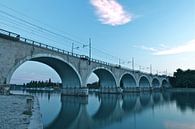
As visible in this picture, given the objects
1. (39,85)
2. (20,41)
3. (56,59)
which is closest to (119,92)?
(56,59)

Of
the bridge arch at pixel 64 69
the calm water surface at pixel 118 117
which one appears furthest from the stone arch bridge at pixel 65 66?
the calm water surface at pixel 118 117

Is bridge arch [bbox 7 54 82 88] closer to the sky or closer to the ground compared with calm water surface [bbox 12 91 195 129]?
closer to the sky

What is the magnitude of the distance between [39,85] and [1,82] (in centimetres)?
11963

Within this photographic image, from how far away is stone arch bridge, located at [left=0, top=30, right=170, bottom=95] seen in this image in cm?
2883

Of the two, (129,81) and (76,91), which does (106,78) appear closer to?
(129,81)

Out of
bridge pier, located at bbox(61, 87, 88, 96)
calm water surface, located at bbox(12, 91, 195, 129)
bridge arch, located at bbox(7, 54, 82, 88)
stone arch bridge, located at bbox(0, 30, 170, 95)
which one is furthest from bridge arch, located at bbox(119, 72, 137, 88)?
calm water surface, located at bbox(12, 91, 195, 129)

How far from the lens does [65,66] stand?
45281 mm

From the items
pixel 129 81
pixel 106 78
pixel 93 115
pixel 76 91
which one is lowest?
A: pixel 93 115

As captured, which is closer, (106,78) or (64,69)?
(64,69)

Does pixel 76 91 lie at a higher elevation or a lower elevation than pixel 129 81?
lower

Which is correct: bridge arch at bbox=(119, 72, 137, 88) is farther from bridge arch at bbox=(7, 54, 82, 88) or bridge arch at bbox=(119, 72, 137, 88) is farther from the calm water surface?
the calm water surface

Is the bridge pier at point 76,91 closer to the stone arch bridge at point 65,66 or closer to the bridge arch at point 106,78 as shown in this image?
the stone arch bridge at point 65,66

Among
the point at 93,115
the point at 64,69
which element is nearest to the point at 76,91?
the point at 64,69

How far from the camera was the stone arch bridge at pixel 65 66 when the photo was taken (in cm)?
2883
